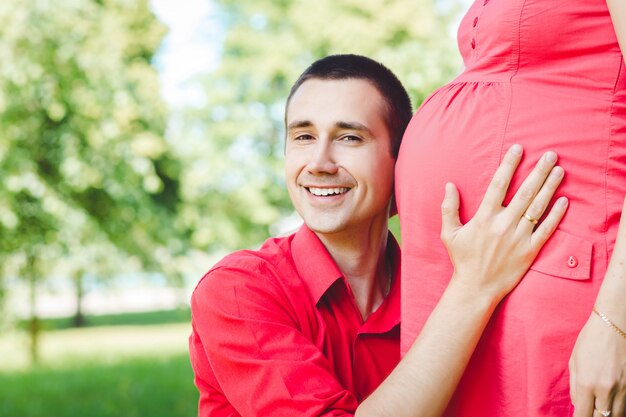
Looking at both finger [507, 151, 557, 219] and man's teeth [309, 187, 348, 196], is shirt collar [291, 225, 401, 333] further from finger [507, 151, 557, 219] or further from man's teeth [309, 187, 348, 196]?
finger [507, 151, 557, 219]

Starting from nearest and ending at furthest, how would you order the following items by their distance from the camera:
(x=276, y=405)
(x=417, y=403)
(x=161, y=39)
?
(x=417, y=403) < (x=276, y=405) < (x=161, y=39)

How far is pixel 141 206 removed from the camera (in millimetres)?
13125

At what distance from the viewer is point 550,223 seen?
5.34ft

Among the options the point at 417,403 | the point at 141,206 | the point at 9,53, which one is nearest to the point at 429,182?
the point at 417,403

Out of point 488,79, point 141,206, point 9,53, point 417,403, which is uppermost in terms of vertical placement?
point 9,53

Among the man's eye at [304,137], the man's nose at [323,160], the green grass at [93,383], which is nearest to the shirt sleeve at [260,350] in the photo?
the man's nose at [323,160]

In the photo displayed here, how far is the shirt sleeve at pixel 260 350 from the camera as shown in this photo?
1913mm

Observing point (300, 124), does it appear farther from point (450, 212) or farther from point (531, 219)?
point (531, 219)

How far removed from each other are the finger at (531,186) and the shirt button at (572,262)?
0.51 feet

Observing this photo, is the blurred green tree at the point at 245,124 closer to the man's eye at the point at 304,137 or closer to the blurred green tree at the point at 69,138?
the blurred green tree at the point at 69,138

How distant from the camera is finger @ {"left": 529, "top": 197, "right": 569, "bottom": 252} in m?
1.62

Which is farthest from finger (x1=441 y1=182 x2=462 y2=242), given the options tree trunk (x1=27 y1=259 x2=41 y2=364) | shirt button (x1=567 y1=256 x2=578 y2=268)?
tree trunk (x1=27 y1=259 x2=41 y2=364)

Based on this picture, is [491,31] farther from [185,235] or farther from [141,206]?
[185,235]

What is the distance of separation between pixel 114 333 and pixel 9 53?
1201 centimetres
